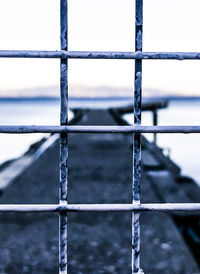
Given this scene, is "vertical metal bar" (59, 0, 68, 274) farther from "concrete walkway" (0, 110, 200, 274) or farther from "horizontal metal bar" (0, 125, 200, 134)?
"concrete walkway" (0, 110, 200, 274)

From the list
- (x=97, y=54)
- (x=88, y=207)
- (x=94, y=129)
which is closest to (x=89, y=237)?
(x=88, y=207)

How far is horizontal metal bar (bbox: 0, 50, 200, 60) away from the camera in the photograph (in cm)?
133

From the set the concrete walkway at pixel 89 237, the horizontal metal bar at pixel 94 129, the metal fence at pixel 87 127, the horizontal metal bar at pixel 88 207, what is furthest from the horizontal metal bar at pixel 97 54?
the concrete walkway at pixel 89 237

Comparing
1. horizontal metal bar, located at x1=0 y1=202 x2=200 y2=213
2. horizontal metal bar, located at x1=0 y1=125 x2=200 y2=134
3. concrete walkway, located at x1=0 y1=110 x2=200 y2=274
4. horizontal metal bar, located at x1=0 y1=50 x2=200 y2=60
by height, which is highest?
horizontal metal bar, located at x1=0 y1=50 x2=200 y2=60

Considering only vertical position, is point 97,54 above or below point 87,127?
above

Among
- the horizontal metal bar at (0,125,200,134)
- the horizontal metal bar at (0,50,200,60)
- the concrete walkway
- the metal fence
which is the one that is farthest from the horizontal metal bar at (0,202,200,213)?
the concrete walkway

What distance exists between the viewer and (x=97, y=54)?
133 cm

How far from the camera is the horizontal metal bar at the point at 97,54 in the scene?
1327mm

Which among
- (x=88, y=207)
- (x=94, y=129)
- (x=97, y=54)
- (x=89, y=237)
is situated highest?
(x=97, y=54)

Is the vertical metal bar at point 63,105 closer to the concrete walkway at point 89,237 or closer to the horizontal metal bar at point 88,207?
the horizontal metal bar at point 88,207

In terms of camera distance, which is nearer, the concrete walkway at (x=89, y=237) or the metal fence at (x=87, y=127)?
the metal fence at (x=87, y=127)

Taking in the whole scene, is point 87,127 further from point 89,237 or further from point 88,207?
point 89,237

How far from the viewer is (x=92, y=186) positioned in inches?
203

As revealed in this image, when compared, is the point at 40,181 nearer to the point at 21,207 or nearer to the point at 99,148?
the point at 21,207
